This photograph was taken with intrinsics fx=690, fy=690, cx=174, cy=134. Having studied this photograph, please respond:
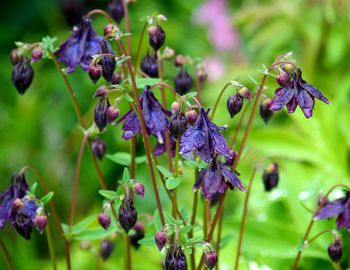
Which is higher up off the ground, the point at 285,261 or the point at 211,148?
the point at 211,148

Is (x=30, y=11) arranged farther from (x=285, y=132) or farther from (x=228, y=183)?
(x=228, y=183)

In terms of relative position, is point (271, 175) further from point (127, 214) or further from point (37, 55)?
point (37, 55)

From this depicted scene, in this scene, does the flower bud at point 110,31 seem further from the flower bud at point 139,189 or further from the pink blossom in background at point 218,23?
the pink blossom in background at point 218,23

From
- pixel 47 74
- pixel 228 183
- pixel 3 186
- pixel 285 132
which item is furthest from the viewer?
pixel 47 74

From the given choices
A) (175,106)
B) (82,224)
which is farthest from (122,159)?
(175,106)

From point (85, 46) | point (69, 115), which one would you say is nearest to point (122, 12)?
point (85, 46)

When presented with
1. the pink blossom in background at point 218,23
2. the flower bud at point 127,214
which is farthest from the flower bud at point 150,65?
the pink blossom in background at point 218,23
